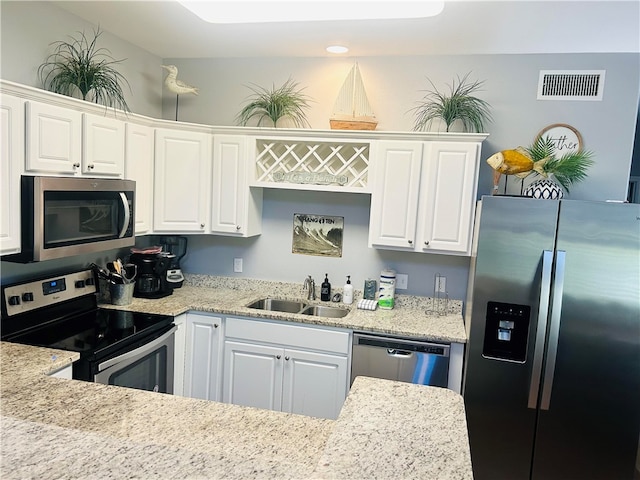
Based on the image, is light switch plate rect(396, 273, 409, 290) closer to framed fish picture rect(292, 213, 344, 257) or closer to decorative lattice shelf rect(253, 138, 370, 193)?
framed fish picture rect(292, 213, 344, 257)

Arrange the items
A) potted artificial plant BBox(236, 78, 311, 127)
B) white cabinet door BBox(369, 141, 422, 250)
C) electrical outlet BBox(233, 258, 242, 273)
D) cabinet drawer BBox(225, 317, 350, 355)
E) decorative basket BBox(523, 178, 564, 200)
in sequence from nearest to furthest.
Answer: decorative basket BBox(523, 178, 564, 200)
cabinet drawer BBox(225, 317, 350, 355)
white cabinet door BBox(369, 141, 422, 250)
potted artificial plant BBox(236, 78, 311, 127)
electrical outlet BBox(233, 258, 242, 273)

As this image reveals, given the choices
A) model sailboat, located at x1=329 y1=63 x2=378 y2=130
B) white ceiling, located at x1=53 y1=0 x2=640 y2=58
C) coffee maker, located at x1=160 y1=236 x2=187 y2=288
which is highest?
white ceiling, located at x1=53 y1=0 x2=640 y2=58

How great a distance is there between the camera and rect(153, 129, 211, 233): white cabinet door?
3189mm

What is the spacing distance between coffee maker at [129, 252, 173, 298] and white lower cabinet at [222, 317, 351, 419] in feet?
1.94

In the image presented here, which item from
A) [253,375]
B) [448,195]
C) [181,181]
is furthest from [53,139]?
[448,195]

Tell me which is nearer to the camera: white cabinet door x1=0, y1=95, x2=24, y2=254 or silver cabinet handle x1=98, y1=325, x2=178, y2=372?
white cabinet door x1=0, y1=95, x2=24, y2=254

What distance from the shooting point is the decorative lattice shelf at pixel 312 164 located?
319 cm

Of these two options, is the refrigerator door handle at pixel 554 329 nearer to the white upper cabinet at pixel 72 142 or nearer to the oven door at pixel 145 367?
the oven door at pixel 145 367

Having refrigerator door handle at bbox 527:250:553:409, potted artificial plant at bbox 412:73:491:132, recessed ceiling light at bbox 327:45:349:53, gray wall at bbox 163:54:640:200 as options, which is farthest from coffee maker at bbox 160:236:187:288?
refrigerator door handle at bbox 527:250:553:409

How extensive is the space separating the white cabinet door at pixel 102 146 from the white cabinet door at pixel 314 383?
155 centimetres

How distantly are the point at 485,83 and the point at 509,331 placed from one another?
165 cm

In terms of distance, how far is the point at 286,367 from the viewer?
3.01m

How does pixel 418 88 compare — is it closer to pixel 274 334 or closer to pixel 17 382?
pixel 274 334

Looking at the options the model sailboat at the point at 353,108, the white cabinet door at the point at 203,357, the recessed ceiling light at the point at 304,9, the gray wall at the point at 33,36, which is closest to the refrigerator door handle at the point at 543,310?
the model sailboat at the point at 353,108
